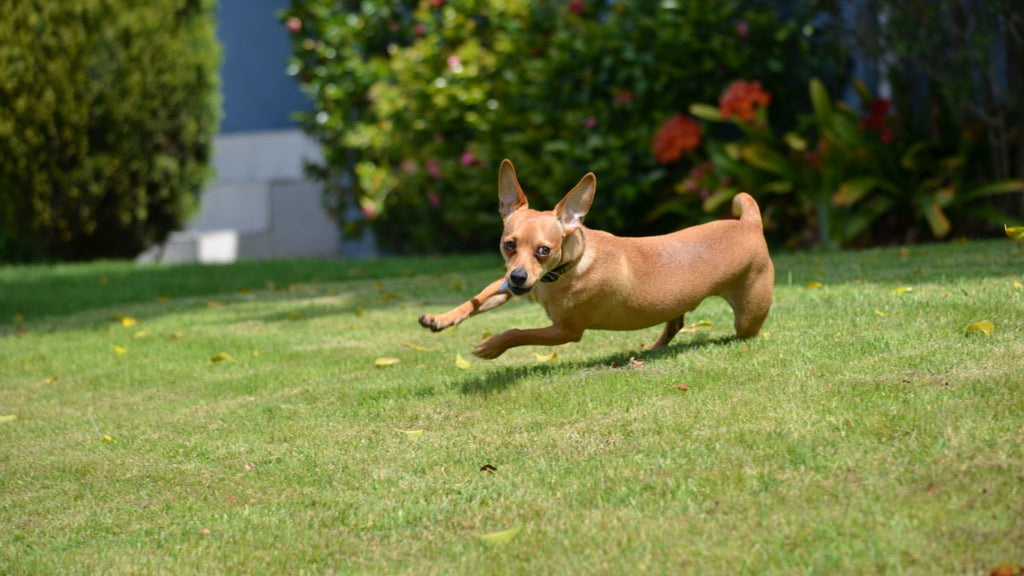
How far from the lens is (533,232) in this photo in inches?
157

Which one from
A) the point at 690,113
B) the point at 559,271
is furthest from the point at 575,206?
the point at 690,113

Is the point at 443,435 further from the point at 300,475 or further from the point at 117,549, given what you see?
the point at 117,549

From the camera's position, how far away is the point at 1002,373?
3695 mm

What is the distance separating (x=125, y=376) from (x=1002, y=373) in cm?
415

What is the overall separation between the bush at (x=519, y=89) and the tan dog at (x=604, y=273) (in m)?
5.51

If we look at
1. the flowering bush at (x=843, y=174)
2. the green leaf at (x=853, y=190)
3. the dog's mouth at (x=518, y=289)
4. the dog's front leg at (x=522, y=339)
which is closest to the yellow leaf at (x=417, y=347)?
the dog's front leg at (x=522, y=339)

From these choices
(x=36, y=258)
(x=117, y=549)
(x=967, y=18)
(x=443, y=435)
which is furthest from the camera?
(x=36, y=258)

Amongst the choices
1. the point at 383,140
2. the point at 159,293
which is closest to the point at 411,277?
the point at 159,293

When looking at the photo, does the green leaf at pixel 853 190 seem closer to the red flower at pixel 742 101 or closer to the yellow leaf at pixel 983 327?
the red flower at pixel 742 101

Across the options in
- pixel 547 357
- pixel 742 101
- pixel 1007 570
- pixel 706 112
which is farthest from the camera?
pixel 706 112

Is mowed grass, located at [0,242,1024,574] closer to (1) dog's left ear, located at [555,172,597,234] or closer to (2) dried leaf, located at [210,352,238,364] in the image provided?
(2) dried leaf, located at [210,352,238,364]

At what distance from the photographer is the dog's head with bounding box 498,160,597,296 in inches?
153

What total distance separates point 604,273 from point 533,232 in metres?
0.42

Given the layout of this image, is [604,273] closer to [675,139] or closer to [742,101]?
[742,101]
